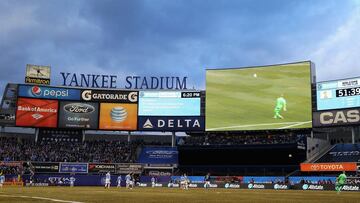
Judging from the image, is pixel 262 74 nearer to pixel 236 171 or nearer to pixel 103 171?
pixel 236 171

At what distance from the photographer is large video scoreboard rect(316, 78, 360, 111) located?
241 ft

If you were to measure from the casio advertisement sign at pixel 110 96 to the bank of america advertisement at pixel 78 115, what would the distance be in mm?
1428

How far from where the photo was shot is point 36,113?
281ft

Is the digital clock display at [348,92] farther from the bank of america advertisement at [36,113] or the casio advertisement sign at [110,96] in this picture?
the bank of america advertisement at [36,113]

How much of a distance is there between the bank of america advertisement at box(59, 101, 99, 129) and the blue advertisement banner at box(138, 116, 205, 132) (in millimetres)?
9090

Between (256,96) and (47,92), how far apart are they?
4012 cm

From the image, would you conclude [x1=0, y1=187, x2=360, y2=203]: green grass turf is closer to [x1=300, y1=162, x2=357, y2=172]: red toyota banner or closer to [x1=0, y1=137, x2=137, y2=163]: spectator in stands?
[x1=300, y1=162, x2=357, y2=172]: red toyota banner

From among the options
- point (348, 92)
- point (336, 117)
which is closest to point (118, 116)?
point (336, 117)

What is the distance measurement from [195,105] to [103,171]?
70.1ft

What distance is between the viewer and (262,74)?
84062 millimetres

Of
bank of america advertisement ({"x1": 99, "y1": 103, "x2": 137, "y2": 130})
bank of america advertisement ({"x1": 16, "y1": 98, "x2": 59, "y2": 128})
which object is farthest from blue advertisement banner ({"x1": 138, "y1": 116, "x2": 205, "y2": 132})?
bank of america advertisement ({"x1": 16, "y1": 98, "x2": 59, "y2": 128})

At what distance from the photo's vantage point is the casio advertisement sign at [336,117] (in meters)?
72.9

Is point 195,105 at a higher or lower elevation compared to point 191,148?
higher

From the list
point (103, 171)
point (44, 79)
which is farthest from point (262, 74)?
point (44, 79)
